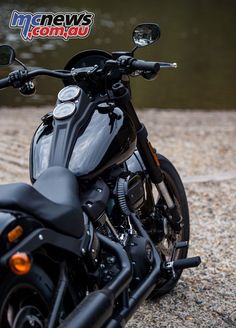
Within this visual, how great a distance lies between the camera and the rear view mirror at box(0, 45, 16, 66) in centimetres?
282

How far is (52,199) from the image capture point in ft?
7.24

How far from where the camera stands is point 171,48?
16125mm

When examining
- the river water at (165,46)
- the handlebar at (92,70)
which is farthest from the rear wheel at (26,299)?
the river water at (165,46)

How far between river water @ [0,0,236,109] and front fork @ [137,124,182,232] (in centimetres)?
794

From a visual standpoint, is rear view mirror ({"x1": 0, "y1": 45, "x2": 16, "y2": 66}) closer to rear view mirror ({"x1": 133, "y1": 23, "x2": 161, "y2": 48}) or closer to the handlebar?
the handlebar

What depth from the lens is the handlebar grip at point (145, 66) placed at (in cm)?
268

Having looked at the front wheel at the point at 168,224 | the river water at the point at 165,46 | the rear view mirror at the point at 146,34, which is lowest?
the river water at the point at 165,46

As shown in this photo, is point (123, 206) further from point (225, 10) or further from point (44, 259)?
point (225, 10)

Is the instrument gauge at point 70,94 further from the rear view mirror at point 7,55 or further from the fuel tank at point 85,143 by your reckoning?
the rear view mirror at point 7,55

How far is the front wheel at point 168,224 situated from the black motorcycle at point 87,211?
16 millimetres

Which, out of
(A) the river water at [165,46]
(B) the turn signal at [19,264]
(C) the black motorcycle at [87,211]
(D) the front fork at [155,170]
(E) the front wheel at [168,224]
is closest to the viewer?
(B) the turn signal at [19,264]

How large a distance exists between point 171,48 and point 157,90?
166 inches

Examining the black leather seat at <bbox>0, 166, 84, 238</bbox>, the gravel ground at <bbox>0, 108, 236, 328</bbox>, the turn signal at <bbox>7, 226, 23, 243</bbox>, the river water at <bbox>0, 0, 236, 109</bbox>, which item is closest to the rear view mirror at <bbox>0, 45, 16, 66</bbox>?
the black leather seat at <bbox>0, 166, 84, 238</bbox>

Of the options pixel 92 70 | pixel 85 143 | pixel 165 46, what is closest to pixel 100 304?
pixel 85 143
